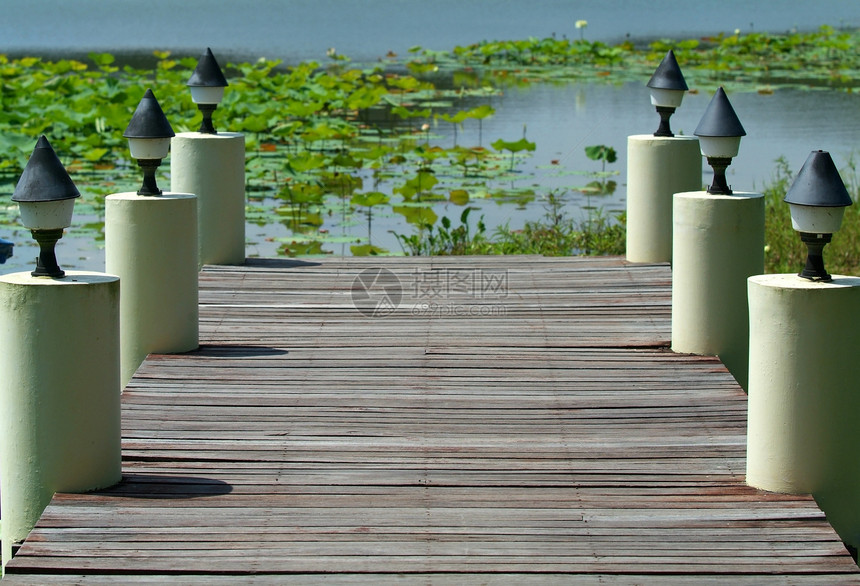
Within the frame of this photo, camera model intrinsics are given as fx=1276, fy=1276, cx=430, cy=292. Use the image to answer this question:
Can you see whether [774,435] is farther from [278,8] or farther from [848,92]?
[278,8]

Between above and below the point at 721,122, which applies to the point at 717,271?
below

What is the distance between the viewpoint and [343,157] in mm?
12094

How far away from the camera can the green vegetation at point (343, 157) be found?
979 cm

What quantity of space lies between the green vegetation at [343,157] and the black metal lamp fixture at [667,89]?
2.07 meters

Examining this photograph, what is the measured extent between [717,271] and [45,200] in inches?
112

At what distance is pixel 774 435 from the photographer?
3834 millimetres

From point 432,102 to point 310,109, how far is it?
486 cm

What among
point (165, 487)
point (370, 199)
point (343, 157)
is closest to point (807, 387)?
point (165, 487)

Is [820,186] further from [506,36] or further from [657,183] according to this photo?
[506,36]

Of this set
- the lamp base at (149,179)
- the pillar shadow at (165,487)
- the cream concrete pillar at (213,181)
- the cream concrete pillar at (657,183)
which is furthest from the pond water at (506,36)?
the pillar shadow at (165,487)

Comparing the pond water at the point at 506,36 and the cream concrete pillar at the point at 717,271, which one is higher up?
the pond water at the point at 506,36

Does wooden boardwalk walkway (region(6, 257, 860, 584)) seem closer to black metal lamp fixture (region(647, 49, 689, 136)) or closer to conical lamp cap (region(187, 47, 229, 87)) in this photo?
black metal lamp fixture (region(647, 49, 689, 136))

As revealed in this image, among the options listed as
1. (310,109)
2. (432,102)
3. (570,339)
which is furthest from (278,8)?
(570,339)

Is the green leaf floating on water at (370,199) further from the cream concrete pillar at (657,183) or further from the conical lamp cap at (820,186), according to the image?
the conical lamp cap at (820,186)
